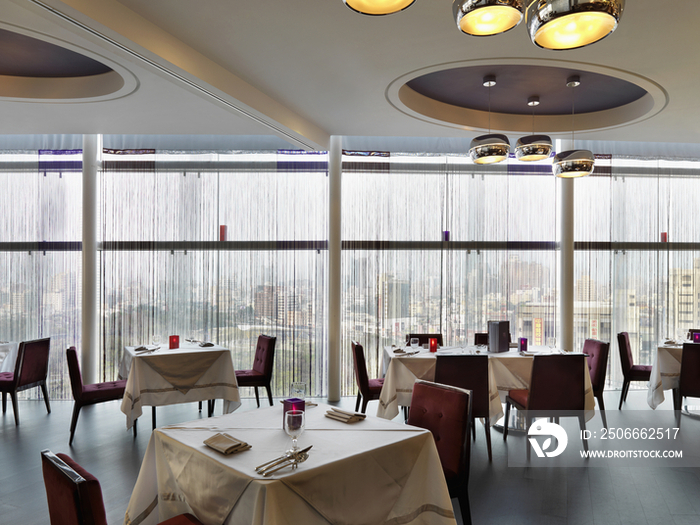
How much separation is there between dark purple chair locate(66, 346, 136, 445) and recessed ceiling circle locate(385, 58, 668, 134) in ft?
13.2

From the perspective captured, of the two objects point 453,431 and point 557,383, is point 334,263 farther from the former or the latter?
point 453,431

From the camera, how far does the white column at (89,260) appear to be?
20.9 feet

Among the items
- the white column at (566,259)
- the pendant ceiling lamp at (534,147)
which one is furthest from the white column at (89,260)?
the white column at (566,259)

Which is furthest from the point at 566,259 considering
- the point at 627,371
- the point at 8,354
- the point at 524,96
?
the point at 8,354

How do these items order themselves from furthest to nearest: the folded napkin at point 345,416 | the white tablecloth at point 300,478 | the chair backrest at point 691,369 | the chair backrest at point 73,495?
1. the chair backrest at point 691,369
2. the folded napkin at point 345,416
3. the white tablecloth at point 300,478
4. the chair backrest at point 73,495

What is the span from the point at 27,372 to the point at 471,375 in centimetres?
488

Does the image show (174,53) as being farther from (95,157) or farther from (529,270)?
(529,270)

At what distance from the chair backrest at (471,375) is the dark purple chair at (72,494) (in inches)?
119

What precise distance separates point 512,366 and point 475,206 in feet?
9.01

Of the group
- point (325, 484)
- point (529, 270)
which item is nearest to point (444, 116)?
point (529, 270)

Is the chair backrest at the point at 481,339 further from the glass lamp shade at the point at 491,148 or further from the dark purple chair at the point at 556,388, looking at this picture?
the glass lamp shade at the point at 491,148

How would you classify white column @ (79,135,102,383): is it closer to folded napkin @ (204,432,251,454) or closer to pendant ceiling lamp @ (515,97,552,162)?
folded napkin @ (204,432,251,454)

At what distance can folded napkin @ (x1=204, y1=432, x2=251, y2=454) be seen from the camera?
7.21 ft

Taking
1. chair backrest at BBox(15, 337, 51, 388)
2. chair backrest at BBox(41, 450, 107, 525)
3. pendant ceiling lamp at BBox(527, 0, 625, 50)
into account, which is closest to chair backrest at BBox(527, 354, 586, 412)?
pendant ceiling lamp at BBox(527, 0, 625, 50)
